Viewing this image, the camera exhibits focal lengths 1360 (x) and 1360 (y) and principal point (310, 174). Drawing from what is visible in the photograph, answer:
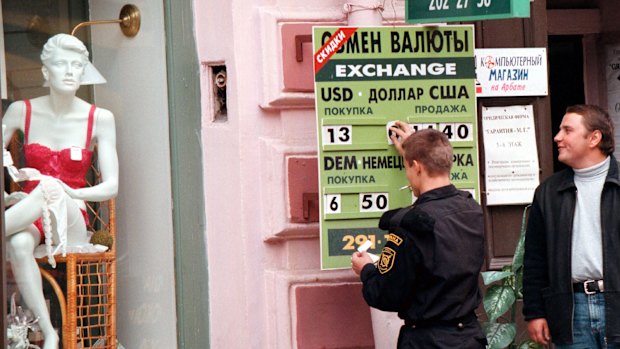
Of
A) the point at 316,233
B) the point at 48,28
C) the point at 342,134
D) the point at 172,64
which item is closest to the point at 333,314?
the point at 316,233

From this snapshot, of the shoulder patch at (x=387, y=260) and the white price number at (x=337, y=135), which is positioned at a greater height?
the white price number at (x=337, y=135)

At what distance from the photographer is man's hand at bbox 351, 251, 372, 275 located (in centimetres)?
547

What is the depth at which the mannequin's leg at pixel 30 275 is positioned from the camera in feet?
19.0

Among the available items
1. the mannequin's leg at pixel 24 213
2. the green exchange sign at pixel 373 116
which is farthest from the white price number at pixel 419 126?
the mannequin's leg at pixel 24 213

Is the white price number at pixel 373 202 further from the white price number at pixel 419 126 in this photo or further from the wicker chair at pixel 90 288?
the wicker chair at pixel 90 288

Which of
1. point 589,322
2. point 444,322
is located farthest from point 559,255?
point 444,322

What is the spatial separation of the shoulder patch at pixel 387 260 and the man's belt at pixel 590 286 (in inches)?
37.3

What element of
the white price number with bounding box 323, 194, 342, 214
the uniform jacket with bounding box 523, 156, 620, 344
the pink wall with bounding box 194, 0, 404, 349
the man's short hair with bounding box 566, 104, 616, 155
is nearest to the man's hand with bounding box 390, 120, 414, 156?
the white price number with bounding box 323, 194, 342, 214

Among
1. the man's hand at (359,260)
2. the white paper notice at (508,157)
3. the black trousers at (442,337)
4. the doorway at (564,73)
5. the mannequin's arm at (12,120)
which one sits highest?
the doorway at (564,73)

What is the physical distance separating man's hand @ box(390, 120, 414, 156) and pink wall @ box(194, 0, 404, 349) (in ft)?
1.57

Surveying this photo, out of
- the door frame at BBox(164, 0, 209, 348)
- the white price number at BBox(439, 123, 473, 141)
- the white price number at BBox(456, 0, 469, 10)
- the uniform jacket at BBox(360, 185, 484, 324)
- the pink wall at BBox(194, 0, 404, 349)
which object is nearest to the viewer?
the uniform jacket at BBox(360, 185, 484, 324)

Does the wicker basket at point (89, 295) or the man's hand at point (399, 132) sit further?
the man's hand at point (399, 132)

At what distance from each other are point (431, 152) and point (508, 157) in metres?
1.81

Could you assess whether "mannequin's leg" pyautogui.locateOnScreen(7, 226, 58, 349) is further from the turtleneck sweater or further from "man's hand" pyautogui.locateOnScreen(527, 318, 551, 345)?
the turtleneck sweater
